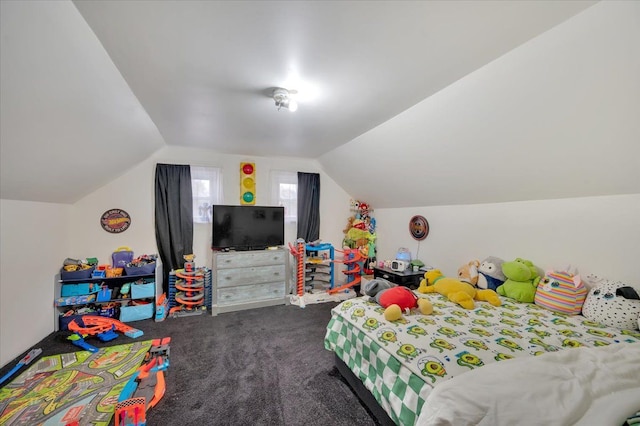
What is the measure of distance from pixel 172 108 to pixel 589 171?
358 cm

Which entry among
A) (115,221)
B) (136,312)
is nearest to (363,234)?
(136,312)

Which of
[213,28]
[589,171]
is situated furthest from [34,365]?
[589,171]

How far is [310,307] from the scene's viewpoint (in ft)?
12.5

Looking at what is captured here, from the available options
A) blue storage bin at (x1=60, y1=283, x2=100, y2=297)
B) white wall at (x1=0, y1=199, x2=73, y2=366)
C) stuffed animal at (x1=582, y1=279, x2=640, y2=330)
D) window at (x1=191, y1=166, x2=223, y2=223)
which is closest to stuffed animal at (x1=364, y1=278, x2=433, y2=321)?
stuffed animal at (x1=582, y1=279, x2=640, y2=330)

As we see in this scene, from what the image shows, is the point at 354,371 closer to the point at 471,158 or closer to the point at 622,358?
the point at 622,358

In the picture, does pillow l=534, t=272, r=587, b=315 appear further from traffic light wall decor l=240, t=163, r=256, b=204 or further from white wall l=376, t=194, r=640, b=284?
traffic light wall decor l=240, t=163, r=256, b=204

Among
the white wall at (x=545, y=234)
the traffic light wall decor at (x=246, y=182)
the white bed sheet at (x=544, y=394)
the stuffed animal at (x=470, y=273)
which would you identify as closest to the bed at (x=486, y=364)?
the white bed sheet at (x=544, y=394)

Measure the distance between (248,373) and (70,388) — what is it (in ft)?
4.38

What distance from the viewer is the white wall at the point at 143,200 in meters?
3.44

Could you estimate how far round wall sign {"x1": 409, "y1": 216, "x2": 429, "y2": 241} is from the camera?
3.67 metres

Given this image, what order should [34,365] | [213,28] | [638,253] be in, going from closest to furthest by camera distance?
[213,28], [638,253], [34,365]

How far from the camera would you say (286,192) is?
455 cm

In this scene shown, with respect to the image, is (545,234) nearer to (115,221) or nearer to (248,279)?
(248,279)

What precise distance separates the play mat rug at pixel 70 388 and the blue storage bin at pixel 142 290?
31.4 inches
